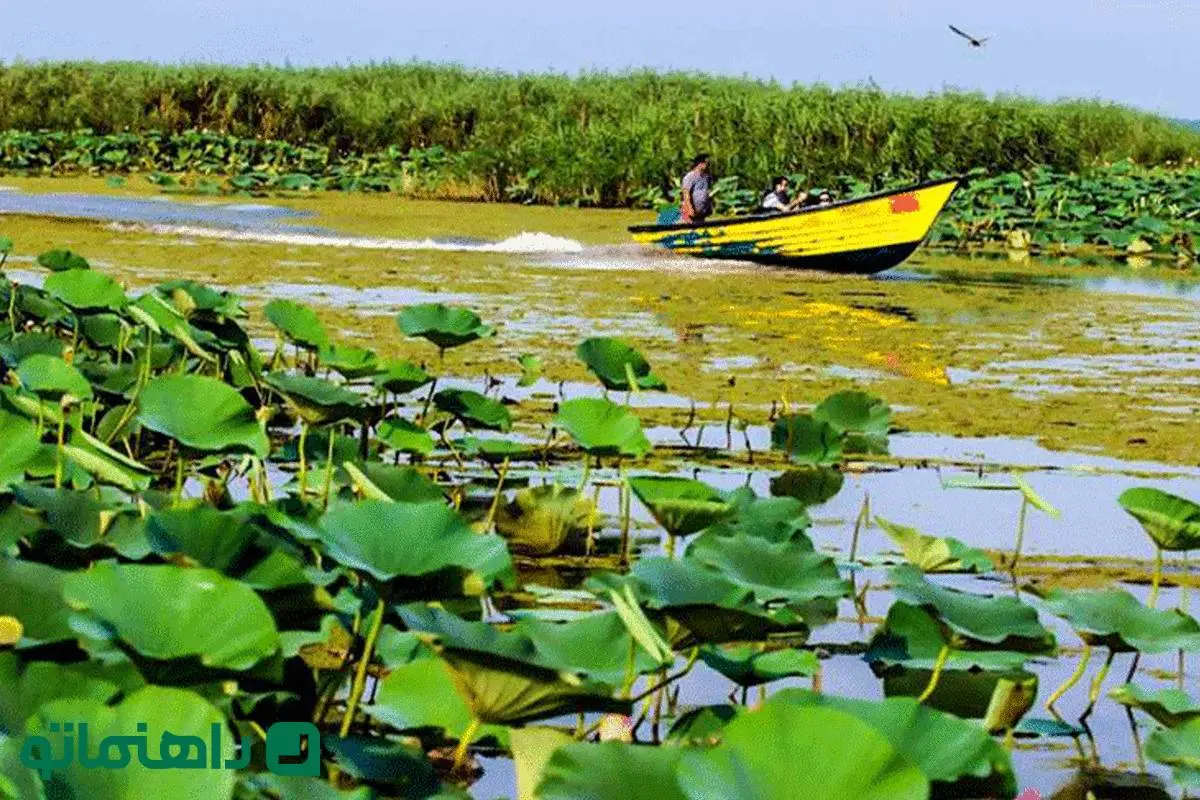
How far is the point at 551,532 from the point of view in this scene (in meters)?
4.16

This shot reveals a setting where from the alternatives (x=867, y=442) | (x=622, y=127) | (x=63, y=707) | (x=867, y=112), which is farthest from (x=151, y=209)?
(x=63, y=707)

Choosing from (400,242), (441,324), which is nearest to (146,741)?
(441,324)

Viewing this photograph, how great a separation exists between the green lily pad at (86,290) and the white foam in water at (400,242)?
32.3ft

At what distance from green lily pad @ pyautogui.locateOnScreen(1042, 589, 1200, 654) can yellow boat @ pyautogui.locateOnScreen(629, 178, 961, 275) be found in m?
10.5

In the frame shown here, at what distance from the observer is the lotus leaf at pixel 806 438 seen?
15.1 ft

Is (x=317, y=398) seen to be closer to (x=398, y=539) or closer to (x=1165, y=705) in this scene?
(x=398, y=539)

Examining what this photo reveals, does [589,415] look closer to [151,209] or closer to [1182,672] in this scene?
[1182,672]

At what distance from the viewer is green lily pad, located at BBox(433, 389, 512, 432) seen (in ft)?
14.1

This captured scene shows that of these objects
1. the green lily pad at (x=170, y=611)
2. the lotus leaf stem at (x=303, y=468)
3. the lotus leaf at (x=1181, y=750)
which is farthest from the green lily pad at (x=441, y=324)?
the green lily pad at (x=170, y=611)

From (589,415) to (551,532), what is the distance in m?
0.49

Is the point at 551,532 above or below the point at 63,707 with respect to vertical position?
below

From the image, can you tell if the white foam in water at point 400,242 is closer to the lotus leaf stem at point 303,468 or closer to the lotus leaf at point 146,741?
the lotus leaf stem at point 303,468

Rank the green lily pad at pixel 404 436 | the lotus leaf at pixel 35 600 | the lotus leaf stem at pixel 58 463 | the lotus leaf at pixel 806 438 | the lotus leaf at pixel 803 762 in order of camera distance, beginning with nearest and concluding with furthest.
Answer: the lotus leaf at pixel 803 762, the lotus leaf at pixel 35 600, the lotus leaf stem at pixel 58 463, the green lily pad at pixel 404 436, the lotus leaf at pixel 806 438

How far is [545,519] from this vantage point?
4.16 metres
